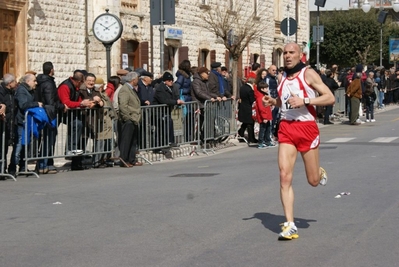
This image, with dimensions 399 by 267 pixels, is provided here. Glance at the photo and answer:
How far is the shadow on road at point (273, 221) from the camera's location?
397 inches

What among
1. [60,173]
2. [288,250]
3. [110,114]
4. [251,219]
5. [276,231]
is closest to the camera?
[288,250]

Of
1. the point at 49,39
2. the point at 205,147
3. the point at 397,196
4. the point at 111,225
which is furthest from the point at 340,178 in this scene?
the point at 49,39

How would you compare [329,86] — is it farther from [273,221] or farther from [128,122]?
[273,221]

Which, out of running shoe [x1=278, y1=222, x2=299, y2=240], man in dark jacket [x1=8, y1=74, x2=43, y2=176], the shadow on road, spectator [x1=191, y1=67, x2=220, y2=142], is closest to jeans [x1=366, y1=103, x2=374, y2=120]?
spectator [x1=191, y1=67, x2=220, y2=142]

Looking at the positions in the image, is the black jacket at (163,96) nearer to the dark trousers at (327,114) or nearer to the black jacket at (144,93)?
the black jacket at (144,93)

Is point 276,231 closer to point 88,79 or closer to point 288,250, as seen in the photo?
point 288,250

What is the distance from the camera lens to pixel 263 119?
21859mm

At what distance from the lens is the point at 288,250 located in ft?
28.6

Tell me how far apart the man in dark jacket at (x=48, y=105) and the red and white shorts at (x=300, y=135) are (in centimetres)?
766

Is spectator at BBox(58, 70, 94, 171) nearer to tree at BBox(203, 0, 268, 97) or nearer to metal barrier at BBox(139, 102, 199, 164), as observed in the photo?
metal barrier at BBox(139, 102, 199, 164)

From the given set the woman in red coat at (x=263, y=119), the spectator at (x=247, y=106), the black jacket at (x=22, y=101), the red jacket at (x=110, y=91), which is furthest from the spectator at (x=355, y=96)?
the black jacket at (x=22, y=101)

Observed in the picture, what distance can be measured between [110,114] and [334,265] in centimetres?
1060

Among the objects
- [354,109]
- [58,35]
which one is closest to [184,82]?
[58,35]

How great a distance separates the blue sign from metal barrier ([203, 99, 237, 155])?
1117 centimetres
